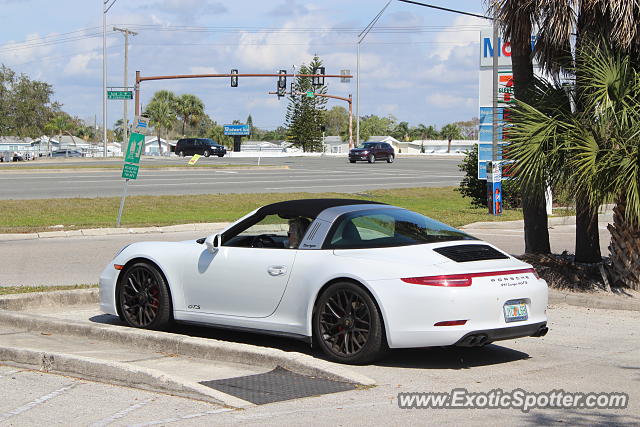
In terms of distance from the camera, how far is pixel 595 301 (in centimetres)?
1076

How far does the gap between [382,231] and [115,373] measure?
263cm

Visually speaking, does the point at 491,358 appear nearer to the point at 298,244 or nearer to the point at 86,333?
the point at 298,244

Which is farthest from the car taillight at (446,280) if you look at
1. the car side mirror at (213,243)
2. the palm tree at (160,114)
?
the palm tree at (160,114)

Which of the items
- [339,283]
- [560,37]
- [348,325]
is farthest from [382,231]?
[560,37]

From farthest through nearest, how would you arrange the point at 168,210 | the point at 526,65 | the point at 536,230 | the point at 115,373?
the point at 168,210 → the point at 536,230 → the point at 526,65 → the point at 115,373

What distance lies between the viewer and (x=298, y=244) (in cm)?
830

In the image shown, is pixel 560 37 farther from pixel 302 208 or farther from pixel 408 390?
pixel 408 390

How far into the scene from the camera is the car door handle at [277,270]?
8.16 metres

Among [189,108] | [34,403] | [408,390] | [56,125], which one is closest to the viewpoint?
[34,403]

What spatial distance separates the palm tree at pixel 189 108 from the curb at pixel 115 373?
115 m

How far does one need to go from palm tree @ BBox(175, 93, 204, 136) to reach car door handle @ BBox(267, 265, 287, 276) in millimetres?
114284

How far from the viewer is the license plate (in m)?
7.53

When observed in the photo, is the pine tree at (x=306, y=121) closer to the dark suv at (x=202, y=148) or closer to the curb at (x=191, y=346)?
the dark suv at (x=202, y=148)

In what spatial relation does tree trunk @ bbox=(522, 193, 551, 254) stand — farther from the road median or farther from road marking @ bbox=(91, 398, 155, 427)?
road marking @ bbox=(91, 398, 155, 427)
